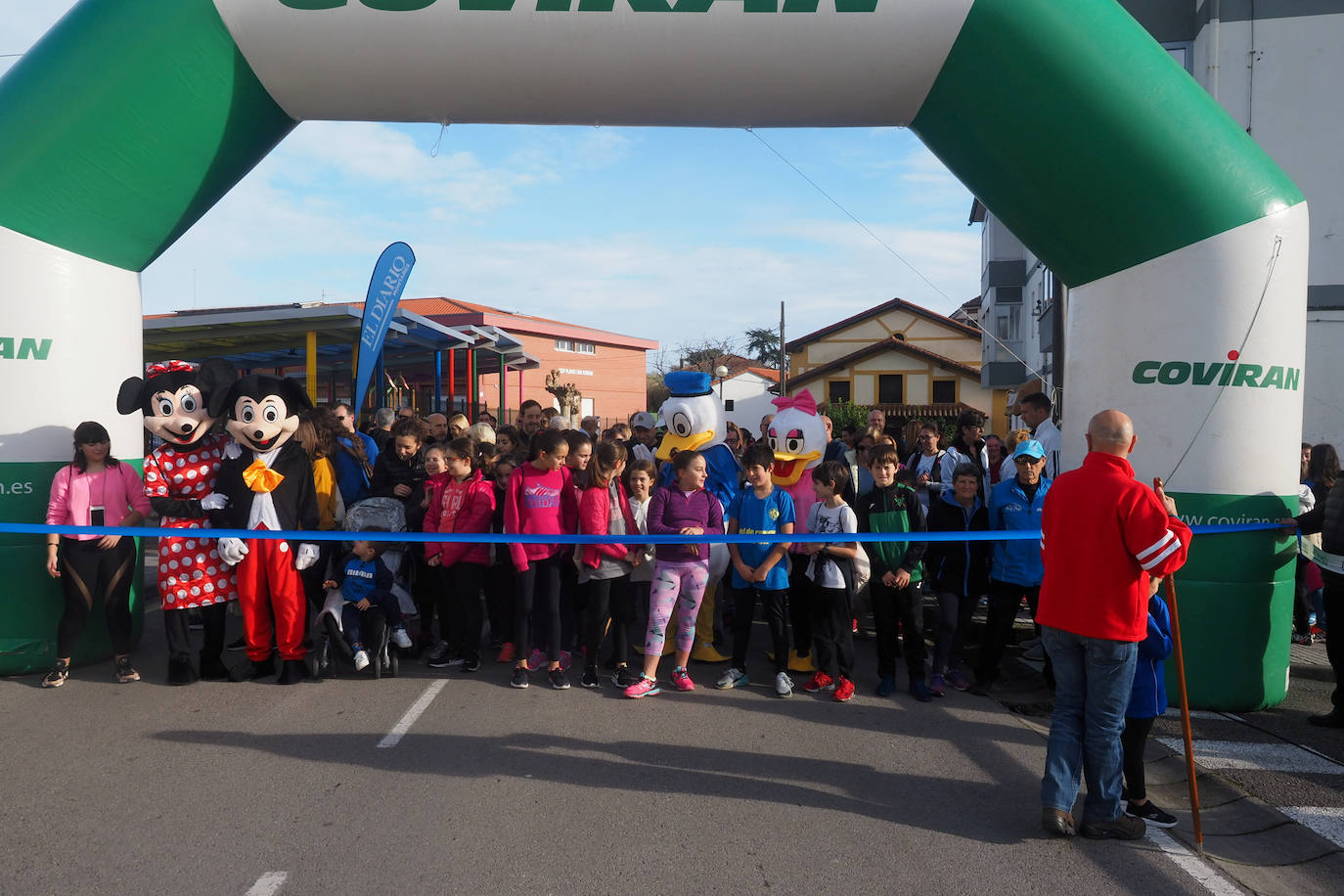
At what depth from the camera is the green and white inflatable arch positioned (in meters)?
5.39

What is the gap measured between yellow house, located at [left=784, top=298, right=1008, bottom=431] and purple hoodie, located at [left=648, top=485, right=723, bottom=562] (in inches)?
1410

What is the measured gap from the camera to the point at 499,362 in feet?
75.6

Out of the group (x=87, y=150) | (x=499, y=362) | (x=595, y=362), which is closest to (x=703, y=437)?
(x=87, y=150)

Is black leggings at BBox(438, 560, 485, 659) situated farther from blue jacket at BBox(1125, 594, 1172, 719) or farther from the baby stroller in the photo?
blue jacket at BBox(1125, 594, 1172, 719)

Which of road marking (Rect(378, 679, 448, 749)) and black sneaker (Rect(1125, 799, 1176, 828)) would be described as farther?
road marking (Rect(378, 679, 448, 749))

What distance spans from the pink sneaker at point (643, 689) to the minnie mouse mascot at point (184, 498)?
2771 millimetres

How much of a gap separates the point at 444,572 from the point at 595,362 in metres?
37.3

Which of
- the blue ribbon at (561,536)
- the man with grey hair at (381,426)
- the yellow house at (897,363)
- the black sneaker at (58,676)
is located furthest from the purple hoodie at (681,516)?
the yellow house at (897,363)

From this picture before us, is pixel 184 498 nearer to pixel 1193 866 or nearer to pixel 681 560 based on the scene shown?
pixel 681 560

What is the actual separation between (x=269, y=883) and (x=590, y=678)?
2809 mm

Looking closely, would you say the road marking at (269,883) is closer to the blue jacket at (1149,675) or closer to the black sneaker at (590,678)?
the black sneaker at (590,678)

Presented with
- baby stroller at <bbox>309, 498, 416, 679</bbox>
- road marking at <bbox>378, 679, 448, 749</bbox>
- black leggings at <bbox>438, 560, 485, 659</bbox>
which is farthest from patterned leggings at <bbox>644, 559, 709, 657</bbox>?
baby stroller at <bbox>309, 498, 416, 679</bbox>

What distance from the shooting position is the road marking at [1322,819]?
3928mm

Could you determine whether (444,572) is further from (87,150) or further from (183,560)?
(87,150)
